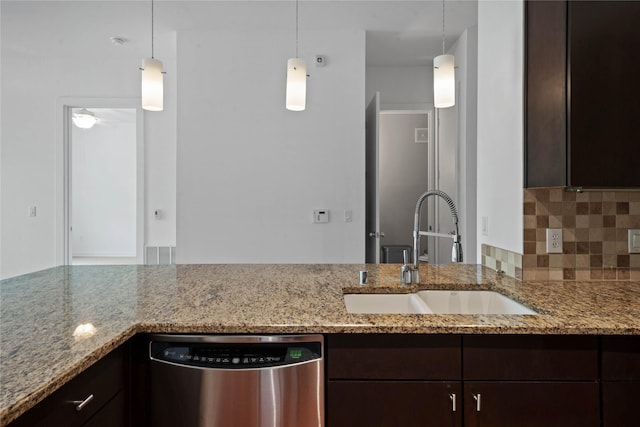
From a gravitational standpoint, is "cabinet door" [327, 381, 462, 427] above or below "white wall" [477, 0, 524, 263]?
below

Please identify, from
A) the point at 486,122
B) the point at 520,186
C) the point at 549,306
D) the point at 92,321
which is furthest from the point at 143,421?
the point at 486,122

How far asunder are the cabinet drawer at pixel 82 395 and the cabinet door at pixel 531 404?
3.20ft

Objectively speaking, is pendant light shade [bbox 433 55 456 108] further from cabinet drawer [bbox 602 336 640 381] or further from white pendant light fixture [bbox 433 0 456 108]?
cabinet drawer [bbox 602 336 640 381]

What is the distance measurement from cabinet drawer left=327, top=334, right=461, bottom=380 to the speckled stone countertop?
0.04 meters

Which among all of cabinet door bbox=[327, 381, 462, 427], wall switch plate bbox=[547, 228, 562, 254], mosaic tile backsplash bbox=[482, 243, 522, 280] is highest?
wall switch plate bbox=[547, 228, 562, 254]

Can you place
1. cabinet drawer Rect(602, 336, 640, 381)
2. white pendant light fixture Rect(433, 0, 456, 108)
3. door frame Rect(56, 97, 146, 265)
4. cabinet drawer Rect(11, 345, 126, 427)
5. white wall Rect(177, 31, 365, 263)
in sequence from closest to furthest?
cabinet drawer Rect(11, 345, 126, 427), cabinet drawer Rect(602, 336, 640, 381), white pendant light fixture Rect(433, 0, 456, 108), white wall Rect(177, 31, 365, 263), door frame Rect(56, 97, 146, 265)

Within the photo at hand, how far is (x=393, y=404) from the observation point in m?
1.22

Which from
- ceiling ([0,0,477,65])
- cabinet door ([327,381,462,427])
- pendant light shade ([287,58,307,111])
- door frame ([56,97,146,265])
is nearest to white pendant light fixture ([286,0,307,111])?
pendant light shade ([287,58,307,111])

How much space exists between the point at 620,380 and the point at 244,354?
1.07 meters

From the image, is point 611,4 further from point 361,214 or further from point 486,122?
point 361,214

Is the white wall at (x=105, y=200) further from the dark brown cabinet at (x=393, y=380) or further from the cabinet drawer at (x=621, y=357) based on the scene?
the cabinet drawer at (x=621, y=357)

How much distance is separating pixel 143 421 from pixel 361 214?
2.66 m

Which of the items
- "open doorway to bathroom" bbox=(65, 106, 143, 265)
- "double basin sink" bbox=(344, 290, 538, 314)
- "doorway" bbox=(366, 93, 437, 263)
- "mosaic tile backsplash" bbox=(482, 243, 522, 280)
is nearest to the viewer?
"double basin sink" bbox=(344, 290, 538, 314)

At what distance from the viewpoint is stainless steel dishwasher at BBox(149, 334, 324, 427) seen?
1196mm
